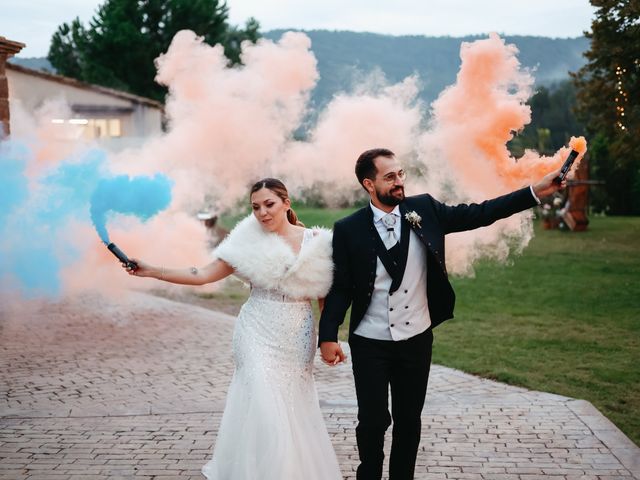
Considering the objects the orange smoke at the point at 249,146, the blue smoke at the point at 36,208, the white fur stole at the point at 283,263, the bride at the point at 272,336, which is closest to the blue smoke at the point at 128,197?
the bride at the point at 272,336

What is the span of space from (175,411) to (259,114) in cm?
778

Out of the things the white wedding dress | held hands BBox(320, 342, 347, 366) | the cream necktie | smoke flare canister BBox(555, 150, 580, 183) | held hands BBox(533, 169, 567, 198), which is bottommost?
the white wedding dress

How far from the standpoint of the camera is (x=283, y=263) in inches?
199

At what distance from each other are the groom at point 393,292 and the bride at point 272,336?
0.28 m

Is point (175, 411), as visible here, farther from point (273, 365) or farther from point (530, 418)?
point (530, 418)

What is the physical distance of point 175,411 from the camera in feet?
23.9

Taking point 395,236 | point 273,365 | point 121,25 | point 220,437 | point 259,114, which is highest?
point 121,25

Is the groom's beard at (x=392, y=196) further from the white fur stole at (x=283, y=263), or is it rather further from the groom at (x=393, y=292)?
the white fur stole at (x=283, y=263)

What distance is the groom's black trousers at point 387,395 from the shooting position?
4676mm

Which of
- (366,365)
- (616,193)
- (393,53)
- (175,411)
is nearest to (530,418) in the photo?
(366,365)

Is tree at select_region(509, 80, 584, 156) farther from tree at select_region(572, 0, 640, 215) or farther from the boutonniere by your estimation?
the boutonniere

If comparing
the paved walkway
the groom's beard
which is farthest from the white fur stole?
the paved walkway

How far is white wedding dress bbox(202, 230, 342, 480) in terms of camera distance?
4.78 m

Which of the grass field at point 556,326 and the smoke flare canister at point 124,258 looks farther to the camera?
the grass field at point 556,326
